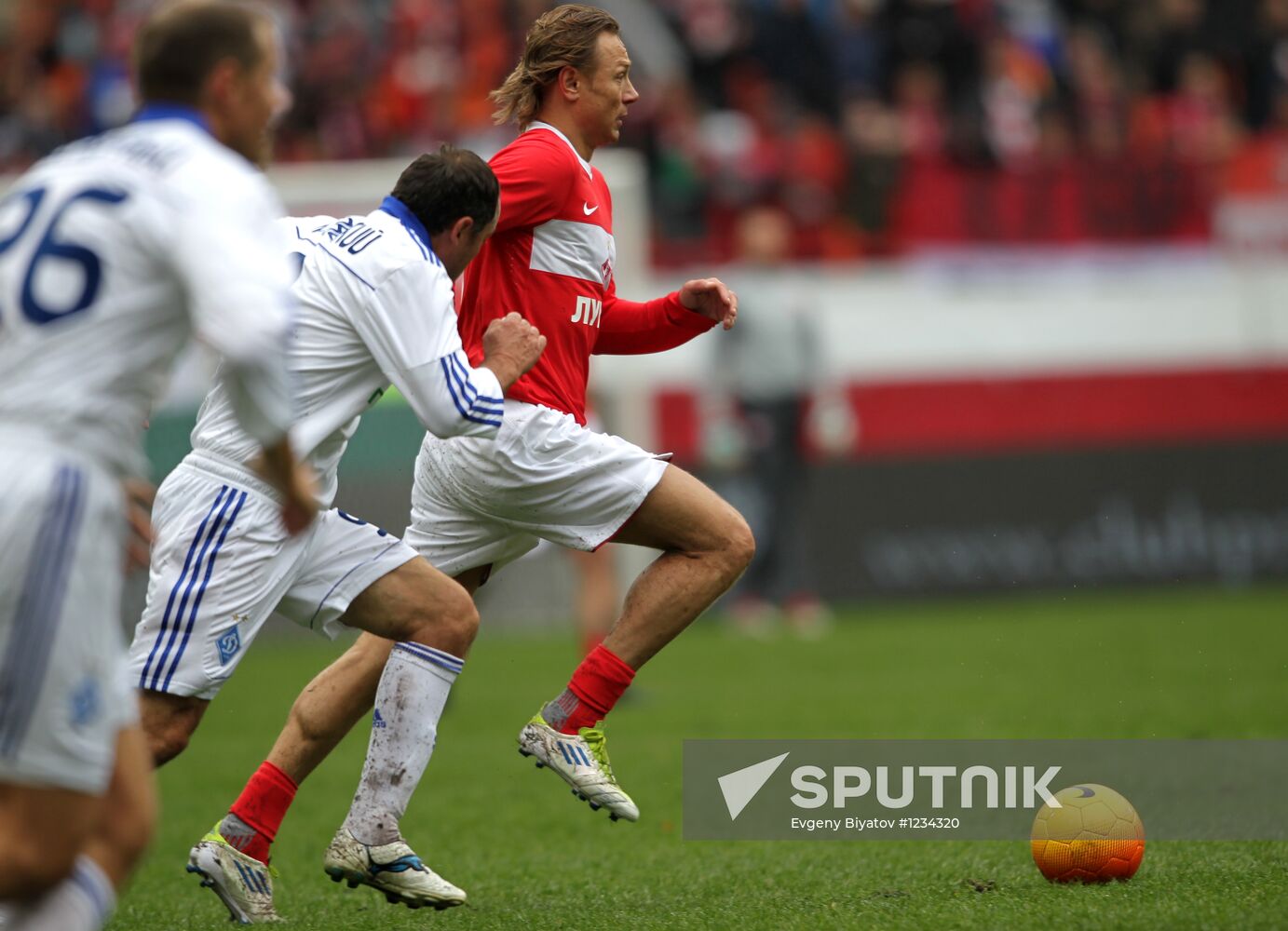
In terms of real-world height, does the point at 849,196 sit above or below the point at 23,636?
above

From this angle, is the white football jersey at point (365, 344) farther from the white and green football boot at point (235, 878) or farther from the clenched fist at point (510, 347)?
the white and green football boot at point (235, 878)

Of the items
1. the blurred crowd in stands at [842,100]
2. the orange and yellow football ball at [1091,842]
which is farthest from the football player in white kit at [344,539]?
the blurred crowd in stands at [842,100]

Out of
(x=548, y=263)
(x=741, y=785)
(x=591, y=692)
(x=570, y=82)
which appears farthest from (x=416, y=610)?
(x=570, y=82)

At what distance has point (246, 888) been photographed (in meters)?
5.13

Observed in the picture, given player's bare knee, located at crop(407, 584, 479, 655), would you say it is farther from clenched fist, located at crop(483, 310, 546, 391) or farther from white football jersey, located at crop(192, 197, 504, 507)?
clenched fist, located at crop(483, 310, 546, 391)

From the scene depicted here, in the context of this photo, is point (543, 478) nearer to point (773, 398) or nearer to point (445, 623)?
point (445, 623)

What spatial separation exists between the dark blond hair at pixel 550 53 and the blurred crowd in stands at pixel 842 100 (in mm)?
9904

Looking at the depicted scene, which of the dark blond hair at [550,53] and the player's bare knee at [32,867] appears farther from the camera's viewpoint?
the dark blond hair at [550,53]

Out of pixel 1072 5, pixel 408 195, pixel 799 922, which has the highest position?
pixel 1072 5

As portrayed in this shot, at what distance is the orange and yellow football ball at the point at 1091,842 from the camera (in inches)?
202

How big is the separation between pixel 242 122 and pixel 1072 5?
1711 centimetres

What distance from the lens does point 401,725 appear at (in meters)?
5.17

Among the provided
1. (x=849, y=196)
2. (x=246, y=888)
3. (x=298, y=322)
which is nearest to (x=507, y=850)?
(x=246, y=888)

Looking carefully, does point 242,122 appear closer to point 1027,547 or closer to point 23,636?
point 23,636
